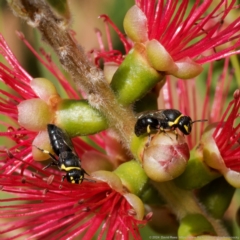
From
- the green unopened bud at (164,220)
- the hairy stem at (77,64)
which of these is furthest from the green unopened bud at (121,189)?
the green unopened bud at (164,220)

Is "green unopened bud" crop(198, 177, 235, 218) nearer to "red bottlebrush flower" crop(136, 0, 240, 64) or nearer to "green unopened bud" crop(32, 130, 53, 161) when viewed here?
"red bottlebrush flower" crop(136, 0, 240, 64)

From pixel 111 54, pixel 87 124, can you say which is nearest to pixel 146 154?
pixel 87 124

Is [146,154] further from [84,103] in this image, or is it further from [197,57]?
[197,57]

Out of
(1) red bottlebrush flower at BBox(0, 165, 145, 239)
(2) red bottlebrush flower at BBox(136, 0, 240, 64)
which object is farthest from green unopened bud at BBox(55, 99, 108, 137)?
(2) red bottlebrush flower at BBox(136, 0, 240, 64)

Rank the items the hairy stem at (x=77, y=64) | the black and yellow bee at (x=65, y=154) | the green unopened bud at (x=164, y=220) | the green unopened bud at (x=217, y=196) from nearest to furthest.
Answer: the hairy stem at (x=77, y=64) → the black and yellow bee at (x=65, y=154) → the green unopened bud at (x=217, y=196) → the green unopened bud at (x=164, y=220)

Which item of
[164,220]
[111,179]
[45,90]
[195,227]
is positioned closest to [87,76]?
[45,90]

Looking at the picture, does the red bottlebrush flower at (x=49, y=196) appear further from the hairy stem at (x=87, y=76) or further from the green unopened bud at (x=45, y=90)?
the hairy stem at (x=87, y=76)
